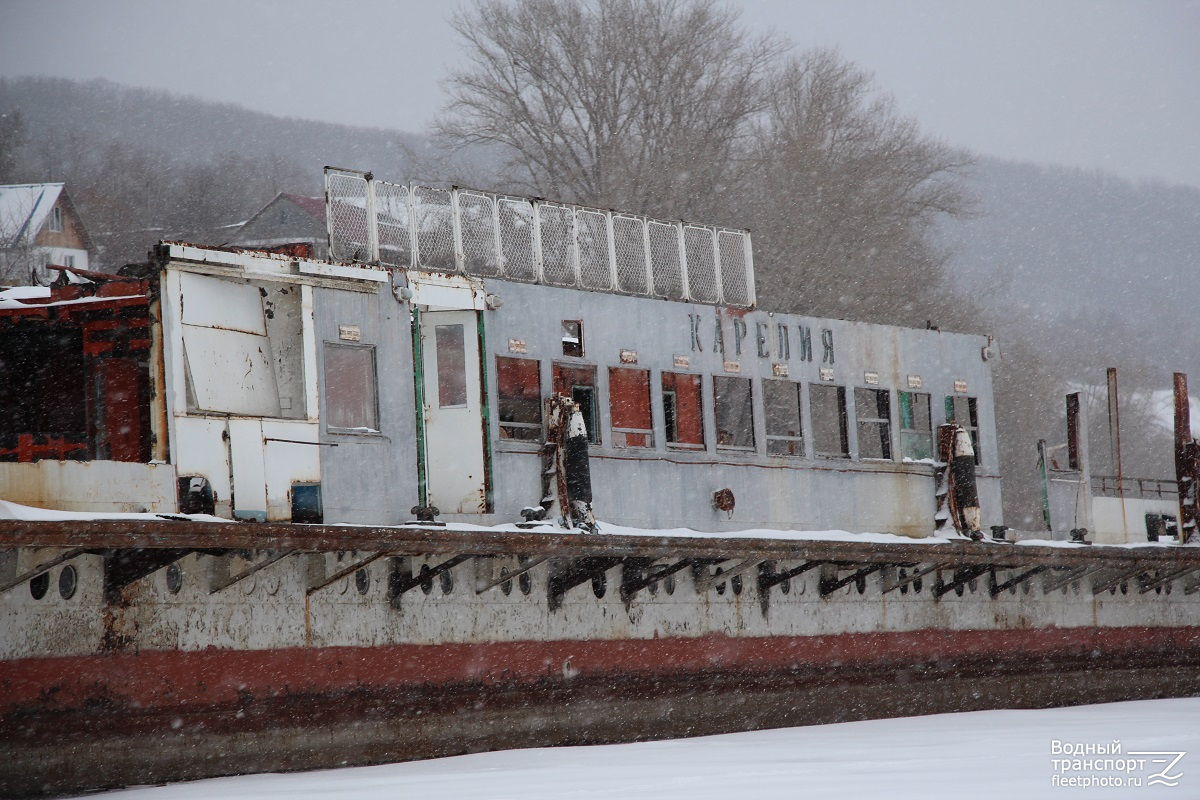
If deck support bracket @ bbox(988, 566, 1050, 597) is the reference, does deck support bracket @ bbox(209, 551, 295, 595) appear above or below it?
above

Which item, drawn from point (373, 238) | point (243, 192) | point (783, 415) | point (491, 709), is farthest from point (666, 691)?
point (243, 192)

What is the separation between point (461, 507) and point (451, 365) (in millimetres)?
1318

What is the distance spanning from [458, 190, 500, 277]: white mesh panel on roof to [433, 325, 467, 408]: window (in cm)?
69

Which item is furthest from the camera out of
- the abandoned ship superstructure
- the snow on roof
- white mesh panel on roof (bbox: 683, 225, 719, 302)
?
the snow on roof

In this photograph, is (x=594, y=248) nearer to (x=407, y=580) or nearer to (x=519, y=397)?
(x=519, y=397)

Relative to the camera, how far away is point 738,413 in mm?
16984

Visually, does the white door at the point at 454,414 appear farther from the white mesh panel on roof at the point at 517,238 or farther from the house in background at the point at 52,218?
the house in background at the point at 52,218

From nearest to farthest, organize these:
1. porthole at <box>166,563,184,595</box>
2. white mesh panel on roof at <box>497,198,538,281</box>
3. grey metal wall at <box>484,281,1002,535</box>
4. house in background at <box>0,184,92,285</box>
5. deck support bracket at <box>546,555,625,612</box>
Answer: porthole at <box>166,563,184,595</box>, deck support bracket at <box>546,555,625,612</box>, grey metal wall at <box>484,281,1002,535</box>, white mesh panel on roof at <box>497,198,538,281</box>, house in background at <box>0,184,92,285</box>

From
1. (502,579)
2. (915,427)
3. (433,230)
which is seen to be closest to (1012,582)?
(915,427)

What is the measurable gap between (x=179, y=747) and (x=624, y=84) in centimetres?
2652

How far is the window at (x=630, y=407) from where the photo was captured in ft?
51.0

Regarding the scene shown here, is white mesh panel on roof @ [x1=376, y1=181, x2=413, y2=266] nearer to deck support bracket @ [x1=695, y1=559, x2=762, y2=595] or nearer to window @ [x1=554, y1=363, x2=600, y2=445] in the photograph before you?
window @ [x1=554, y1=363, x2=600, y2=445]

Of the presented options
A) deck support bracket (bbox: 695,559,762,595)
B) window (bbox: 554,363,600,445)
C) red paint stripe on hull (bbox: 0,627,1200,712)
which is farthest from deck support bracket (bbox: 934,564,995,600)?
window (bbox: 554,363,600,445)

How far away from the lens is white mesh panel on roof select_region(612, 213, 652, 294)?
53.8 feet
